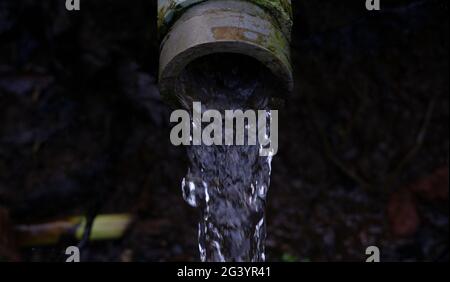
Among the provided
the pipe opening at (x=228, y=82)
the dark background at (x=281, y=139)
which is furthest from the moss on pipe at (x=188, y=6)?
the dark background at (x=281, y=139)

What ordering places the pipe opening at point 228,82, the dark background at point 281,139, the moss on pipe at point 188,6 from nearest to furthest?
the moss on pipe at point 188,6, the pipe opening at point 228,82, the dark background at point 281,139

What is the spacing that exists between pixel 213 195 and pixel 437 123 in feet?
5.91

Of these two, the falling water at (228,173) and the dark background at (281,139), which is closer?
the falling water at (228,173)

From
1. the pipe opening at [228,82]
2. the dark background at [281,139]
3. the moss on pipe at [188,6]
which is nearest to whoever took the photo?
the moss on pipe at [188,6]

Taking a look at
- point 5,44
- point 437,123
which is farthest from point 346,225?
point 5,44

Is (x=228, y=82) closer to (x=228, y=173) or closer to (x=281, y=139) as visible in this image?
(x=228, y=173)

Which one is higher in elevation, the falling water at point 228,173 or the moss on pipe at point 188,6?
the moss on pipe at point 188,6

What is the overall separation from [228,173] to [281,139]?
137 cm

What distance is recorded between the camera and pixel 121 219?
342 cm

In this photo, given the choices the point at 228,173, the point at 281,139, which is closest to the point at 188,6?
the point at 228,173

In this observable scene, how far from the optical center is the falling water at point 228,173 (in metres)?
2.08

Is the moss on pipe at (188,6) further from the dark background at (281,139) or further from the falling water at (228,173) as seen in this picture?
the dark background at (281,139)

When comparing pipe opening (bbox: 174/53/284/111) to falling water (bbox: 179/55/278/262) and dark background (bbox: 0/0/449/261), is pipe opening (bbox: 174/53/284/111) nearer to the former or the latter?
falling water (bbox: 179/55/278/262)

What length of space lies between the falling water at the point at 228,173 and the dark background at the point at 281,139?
0.85 meters
